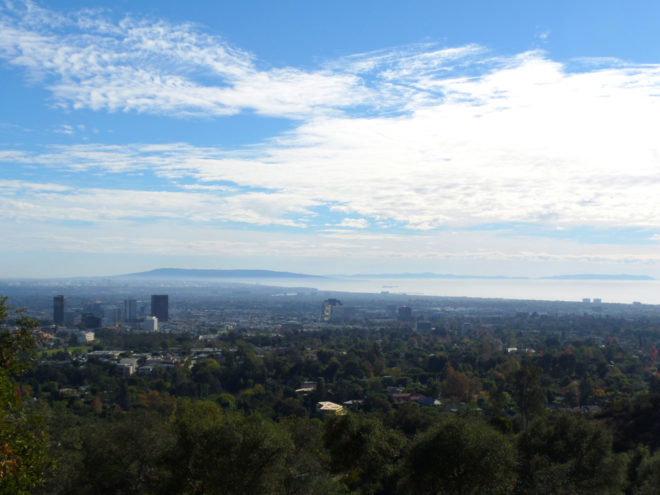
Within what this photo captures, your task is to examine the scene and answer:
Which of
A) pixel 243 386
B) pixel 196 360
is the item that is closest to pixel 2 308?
pixel 243 386

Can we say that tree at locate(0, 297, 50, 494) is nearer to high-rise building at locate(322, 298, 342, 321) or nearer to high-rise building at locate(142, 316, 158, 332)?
high-rise building at locate(142, 316, 158, 332)

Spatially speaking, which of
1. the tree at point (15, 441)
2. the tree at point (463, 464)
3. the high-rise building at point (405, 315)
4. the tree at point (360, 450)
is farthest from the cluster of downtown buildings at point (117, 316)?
the tree at point (15, 441)

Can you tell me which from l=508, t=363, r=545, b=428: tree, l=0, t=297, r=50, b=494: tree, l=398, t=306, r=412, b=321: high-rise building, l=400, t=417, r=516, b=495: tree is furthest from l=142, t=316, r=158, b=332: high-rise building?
l=0, t=297, r=50, b=494: tree

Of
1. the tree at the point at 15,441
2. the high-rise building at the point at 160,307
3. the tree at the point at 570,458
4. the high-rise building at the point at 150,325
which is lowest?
the high-rise building at the point at 150,325

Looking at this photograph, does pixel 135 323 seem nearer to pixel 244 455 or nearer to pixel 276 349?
pixel 276 349

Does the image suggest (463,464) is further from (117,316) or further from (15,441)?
(117,316)

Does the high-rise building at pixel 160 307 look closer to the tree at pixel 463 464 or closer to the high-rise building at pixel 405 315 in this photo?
the high-rise building at pixel 405 315

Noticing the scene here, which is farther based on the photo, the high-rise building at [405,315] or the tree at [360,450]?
the high-rise building at [405,315]

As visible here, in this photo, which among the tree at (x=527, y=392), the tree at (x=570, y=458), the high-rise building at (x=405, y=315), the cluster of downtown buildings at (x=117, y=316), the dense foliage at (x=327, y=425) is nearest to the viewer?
the dense foliage at (x=327, y=425)
